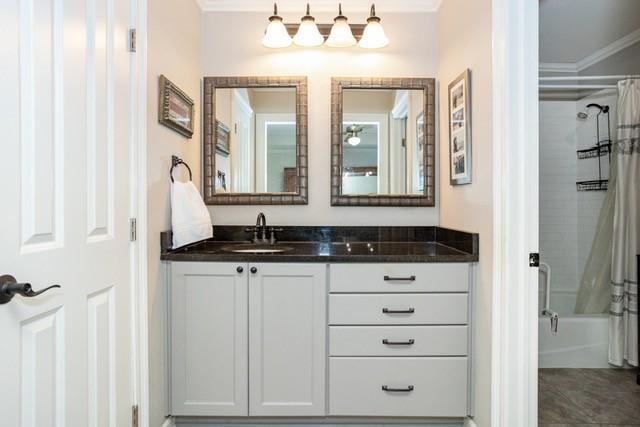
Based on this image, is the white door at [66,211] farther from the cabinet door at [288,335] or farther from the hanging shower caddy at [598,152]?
the hanging shower caddy at [598,152]

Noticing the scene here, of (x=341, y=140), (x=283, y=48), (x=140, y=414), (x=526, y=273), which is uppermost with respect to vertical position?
(x=283, y=48)

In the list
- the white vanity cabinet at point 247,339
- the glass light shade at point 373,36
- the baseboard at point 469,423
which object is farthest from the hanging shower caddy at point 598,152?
A: the white vanity cabinet at point 247,339

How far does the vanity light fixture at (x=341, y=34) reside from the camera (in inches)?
89.7

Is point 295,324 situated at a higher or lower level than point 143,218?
lower

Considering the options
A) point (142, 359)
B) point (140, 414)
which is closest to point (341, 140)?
point (142, 359)

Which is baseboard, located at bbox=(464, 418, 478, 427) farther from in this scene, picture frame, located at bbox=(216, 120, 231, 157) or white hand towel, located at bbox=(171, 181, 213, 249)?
picture frame, located at bbox=(216, 120, 231, 157)

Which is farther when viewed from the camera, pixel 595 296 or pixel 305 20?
pixel 595 296

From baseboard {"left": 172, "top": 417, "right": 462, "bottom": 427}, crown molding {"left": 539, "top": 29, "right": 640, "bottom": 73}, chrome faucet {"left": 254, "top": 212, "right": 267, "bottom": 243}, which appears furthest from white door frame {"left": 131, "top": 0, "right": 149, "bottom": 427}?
crown molding {"left": 539, "top": 29, "right": 640, "bottom": 73}

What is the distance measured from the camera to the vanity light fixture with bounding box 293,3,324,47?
7.43 feet

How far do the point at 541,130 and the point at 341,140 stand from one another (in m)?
2.03

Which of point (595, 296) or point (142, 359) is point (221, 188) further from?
point (595, 296)

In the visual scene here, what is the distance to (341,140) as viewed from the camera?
A: 2.40 m

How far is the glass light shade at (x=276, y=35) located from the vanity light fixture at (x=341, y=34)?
10.2 inches

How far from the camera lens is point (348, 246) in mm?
2246
